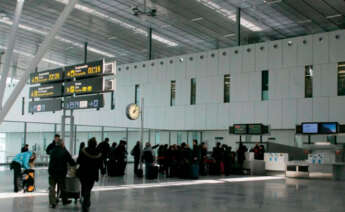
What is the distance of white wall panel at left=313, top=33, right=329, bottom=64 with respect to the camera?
90.7ft

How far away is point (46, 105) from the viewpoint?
1552cm

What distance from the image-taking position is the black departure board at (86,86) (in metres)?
14.0

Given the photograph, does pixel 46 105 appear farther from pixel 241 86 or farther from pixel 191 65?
pixel 191 65

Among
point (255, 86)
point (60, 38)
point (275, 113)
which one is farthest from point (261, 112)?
point (60, 38)

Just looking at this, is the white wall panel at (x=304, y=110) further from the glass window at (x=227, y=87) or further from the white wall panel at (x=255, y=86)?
the glass window at (x=227, y=87)

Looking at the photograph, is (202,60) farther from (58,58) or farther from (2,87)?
(2,87)

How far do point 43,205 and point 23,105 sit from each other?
123 feet

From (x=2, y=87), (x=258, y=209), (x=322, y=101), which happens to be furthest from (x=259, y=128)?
(x=2, y=87)

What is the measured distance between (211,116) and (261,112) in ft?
14.6

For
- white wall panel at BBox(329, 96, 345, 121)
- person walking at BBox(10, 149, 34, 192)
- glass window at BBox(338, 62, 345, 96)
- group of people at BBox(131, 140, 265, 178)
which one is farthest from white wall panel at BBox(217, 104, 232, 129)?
person walking at BBox(10, 149, 34, 192)

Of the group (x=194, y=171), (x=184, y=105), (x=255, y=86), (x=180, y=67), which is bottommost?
(x=194, y=171)

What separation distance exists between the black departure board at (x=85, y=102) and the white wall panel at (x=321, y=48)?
19.0 m

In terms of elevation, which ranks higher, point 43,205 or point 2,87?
point 2,87

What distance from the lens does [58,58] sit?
44.1 metres
